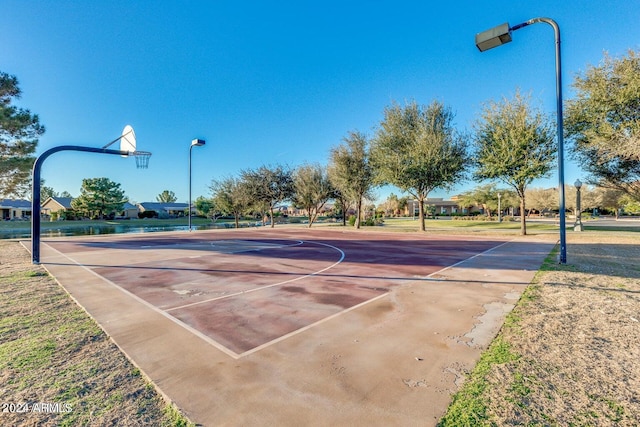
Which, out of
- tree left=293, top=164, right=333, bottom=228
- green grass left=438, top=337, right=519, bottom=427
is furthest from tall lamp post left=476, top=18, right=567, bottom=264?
tree left=293, top=164, right=333, bottom=228

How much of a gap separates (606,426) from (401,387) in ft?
A: 4.97

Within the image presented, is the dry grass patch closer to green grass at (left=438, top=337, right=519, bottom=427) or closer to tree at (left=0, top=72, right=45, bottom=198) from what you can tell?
green grass at (left=438, top=337, right=519, bottom=427)

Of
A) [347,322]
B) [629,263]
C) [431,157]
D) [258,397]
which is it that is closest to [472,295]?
[347,322]

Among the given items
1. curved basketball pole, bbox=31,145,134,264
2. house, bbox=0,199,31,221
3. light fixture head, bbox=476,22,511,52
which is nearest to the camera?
light fixture head, bbox=476,22,511,52

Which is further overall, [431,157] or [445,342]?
[431,157]

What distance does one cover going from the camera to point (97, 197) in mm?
53594

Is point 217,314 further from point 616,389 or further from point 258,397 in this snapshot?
point 616,389

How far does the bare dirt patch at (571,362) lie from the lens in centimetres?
232

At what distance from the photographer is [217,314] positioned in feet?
16.0

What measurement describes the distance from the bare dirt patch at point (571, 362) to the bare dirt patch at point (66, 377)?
2958 mm

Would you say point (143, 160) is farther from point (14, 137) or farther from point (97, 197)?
point (97, 197)

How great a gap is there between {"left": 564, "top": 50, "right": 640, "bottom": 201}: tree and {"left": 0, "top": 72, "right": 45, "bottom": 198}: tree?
102ft

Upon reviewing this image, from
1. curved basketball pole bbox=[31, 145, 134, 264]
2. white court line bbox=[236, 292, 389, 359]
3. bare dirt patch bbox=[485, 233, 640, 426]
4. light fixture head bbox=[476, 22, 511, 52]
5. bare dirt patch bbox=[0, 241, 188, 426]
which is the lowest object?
white court line bbox=[236, 292, 389, 359]

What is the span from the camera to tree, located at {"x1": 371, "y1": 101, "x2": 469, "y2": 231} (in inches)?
887
